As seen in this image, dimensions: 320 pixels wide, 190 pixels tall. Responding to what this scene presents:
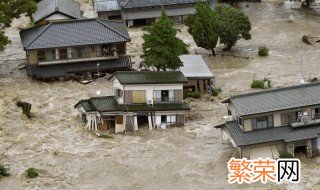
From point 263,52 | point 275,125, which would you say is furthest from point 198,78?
point 275,125

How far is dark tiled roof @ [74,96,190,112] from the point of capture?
50.4 meters

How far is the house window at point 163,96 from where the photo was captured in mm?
51469

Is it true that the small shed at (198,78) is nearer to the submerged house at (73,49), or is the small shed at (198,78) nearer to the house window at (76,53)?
the submerged house at (73,49)

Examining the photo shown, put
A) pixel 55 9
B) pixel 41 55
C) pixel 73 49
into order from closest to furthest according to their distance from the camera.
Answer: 1. pixel 41 55
2. pixel 73 49
3. pixel 55 9

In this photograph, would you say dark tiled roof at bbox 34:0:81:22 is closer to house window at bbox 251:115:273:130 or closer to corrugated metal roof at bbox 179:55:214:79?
corrugated metal roof at bbox 179:55:214:79

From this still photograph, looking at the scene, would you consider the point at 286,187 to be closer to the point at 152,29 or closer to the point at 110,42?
the point at 152,29

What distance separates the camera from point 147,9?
8031 cm

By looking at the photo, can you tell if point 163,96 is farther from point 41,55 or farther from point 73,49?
point 41,55

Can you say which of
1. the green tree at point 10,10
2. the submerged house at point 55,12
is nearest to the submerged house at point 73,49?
the green tree at point 10,10

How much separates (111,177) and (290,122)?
44.5 feet

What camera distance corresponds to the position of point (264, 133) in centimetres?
4434

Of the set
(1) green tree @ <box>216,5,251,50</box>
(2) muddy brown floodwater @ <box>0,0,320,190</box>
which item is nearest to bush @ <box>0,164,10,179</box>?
(2) muddy brown floodwater @ <box>0,0,320,190</box>

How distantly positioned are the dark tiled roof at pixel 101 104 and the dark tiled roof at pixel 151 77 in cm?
208

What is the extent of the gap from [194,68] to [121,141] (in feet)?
47.9
